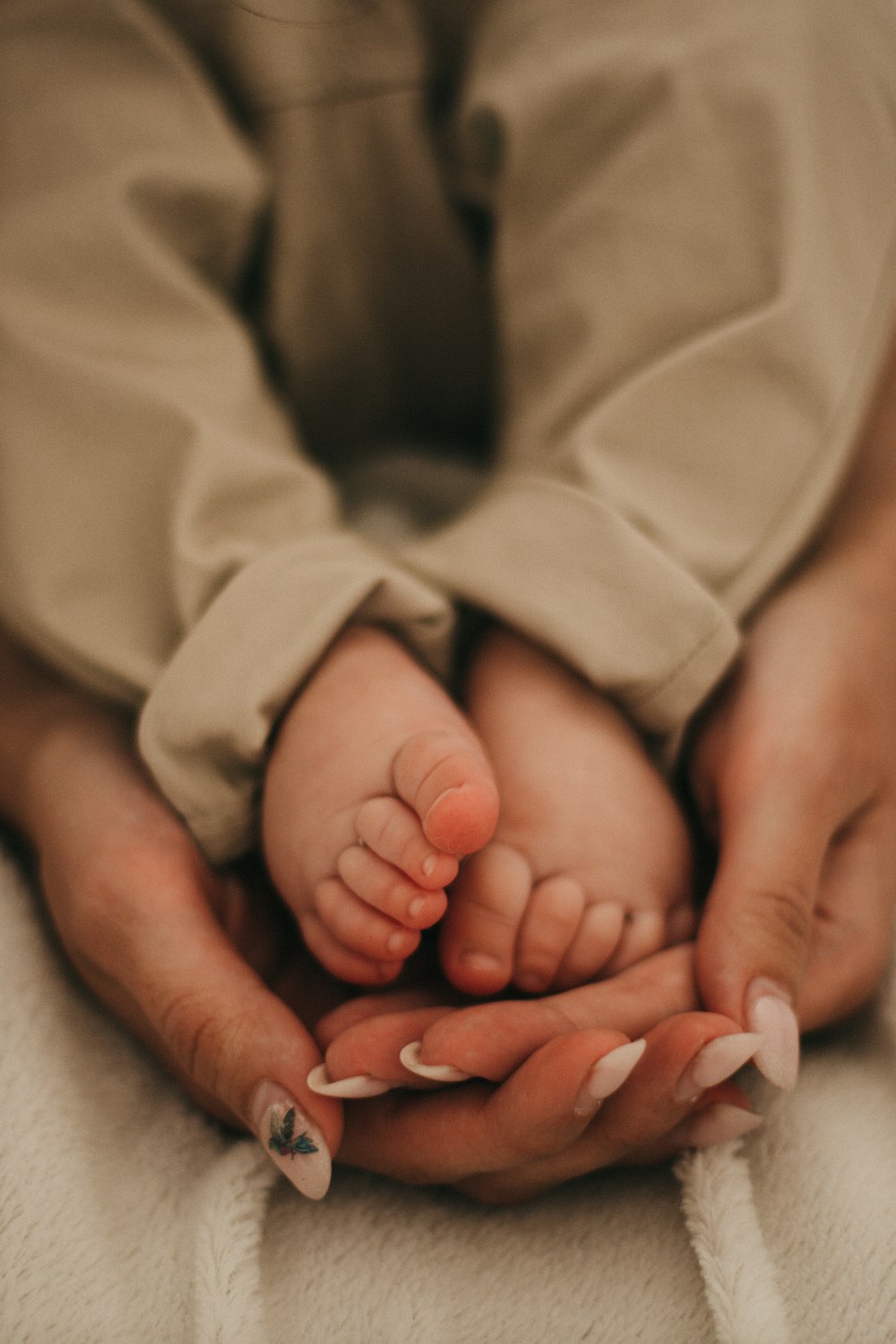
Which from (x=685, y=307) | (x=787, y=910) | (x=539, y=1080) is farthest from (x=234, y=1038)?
(x=685, y=307)

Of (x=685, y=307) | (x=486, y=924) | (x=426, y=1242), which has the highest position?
(x=685, y=307)

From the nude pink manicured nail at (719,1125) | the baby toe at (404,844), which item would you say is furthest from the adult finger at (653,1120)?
the baby toe at (404,844)

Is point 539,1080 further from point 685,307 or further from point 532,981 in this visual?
point 685,307

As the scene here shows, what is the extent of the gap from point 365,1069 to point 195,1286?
11 cm

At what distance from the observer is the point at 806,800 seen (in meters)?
0.45

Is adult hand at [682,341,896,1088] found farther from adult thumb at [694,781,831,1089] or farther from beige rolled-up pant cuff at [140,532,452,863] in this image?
beige rolled-up pant cuff at [140,532,452,863]

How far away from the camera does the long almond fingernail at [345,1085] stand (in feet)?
1.26

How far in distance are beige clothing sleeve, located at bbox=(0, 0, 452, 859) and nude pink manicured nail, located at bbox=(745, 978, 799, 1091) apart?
8.9 inches

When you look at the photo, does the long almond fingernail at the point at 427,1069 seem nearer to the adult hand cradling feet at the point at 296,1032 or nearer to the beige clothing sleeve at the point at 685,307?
the adult hand cradling feet at the point at 296,1032

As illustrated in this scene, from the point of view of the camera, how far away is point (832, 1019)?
0.48 meters

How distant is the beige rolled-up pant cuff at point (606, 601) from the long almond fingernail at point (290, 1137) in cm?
23

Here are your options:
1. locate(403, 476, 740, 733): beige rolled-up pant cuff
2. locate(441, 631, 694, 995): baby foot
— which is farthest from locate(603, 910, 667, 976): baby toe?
locate(403, 476, 740, 733): beige rolled-up pant cuff

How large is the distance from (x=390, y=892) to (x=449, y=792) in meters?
0.05

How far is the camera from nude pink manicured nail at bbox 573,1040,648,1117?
355mm
